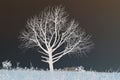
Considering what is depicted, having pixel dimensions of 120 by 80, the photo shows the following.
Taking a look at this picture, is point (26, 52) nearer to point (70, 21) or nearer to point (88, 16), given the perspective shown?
point (70, 21)

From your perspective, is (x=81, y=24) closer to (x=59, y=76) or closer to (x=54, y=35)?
(x=54, y=35)

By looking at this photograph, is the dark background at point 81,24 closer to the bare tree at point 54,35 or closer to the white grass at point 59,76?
the bare tree at point 54,35

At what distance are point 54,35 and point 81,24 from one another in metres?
0.67

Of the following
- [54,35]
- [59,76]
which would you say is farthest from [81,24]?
[59,76]

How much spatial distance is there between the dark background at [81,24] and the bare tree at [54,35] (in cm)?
22

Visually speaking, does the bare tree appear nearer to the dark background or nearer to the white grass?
the dark background

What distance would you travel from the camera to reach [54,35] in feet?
20.0

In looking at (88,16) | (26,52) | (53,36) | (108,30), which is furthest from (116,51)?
(26,52)

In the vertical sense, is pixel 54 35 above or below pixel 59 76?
above

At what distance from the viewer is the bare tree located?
225 inches

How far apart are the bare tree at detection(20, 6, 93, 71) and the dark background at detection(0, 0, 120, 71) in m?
0.22

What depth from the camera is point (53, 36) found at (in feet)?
20.1

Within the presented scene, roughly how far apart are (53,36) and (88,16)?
0.95 metres

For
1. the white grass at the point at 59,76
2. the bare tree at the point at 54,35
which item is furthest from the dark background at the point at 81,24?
the white grass at the point at 59,76
